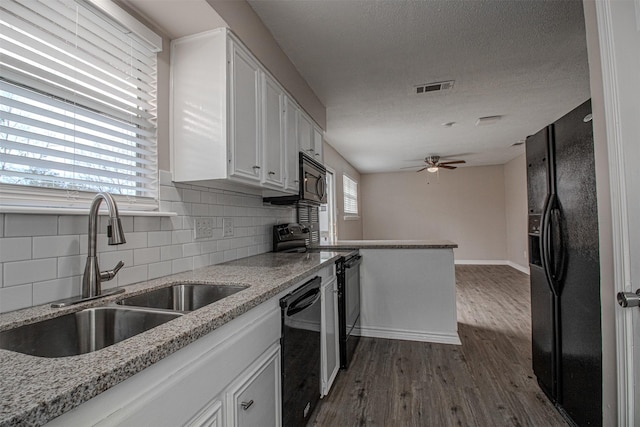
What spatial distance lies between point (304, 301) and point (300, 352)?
240mm

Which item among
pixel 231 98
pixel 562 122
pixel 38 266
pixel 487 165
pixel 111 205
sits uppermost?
pixel 487 165

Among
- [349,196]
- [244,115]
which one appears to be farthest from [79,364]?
[349,196]

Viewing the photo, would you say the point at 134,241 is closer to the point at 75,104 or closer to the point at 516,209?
the point at 75,104

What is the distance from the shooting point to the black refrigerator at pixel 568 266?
1.36 metres

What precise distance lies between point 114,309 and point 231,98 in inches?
43.0

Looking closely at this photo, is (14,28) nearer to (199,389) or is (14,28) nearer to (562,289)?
(199,389)

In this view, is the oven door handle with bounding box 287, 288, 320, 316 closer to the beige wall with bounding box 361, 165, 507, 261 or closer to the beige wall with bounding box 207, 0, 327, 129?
the beige wall with bounding box 207, 0, 327, 129

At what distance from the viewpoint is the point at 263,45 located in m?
1.95

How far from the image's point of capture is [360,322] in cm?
299

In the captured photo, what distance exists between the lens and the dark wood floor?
1724 mm

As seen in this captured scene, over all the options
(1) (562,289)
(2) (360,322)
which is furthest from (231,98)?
(2) (360,322)

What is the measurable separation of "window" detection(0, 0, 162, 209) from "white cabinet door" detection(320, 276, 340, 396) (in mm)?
1134

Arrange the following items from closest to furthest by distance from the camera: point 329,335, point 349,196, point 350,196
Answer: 1. point 329,335
2. point 349,196
3. point 350,196

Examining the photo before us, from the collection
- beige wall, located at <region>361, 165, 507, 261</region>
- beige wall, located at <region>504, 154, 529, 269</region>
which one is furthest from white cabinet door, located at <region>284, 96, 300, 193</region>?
beige wall, located at <region>361, 165, 507, 261</region>
